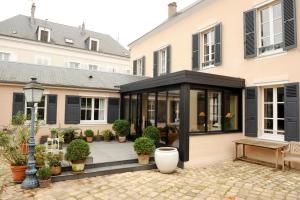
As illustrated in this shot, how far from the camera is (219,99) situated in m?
8.25

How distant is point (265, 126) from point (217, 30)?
4525 mm

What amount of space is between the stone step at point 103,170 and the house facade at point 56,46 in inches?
458

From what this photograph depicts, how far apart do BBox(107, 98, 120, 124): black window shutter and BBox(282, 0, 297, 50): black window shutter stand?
8349 millimetres

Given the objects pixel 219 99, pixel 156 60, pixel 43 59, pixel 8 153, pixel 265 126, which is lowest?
pixel 8 153

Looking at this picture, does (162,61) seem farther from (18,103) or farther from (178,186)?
(178,186)

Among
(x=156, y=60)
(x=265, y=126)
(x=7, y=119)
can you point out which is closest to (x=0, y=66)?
(x=7, y=119)

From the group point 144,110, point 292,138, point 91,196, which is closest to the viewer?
point 91,196

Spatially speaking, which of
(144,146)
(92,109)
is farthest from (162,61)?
(144,146)

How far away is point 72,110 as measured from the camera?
1098cm

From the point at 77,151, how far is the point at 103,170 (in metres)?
0.99

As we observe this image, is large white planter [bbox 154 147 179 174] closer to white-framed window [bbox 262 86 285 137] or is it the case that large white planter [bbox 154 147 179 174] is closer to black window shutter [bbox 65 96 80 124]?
white-framed window [bbox 262 86 285 137]

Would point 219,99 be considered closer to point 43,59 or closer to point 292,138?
point 292,138

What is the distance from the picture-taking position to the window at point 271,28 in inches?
297

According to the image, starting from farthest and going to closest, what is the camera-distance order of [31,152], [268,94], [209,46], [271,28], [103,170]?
[209,46], [268,94], [271,28], [103,170], [31,152]
